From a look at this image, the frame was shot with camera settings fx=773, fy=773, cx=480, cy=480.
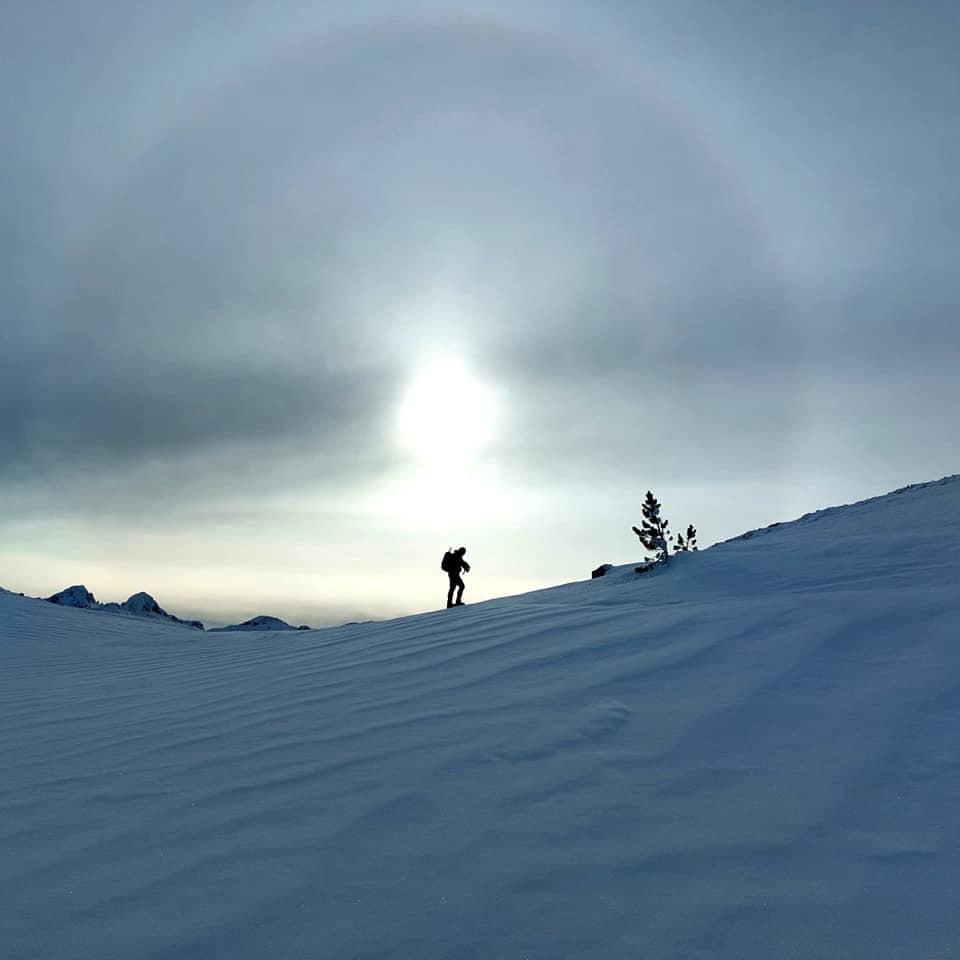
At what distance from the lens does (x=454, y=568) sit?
13516 mm

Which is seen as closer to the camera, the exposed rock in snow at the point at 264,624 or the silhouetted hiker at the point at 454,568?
the silhouetted hiker at the point at 454,568

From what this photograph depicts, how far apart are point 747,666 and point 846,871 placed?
2.16 metres

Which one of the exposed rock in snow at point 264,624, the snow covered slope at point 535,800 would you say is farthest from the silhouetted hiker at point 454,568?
the exposed rock in snow at point 264,624

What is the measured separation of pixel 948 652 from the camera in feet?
14.0

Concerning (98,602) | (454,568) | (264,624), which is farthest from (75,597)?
(454,568)

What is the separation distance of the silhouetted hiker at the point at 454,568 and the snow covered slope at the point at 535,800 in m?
7.14

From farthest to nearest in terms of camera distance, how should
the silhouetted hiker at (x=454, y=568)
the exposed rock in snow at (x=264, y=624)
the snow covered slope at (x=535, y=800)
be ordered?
the exposed rock in snow at (x=264, y=624) < the silhouetted hiker at (x=454, y=568) < the snow covered slope at (x=535, y=800)

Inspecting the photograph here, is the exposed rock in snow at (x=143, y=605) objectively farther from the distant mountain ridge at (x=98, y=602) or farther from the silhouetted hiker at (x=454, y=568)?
the silhouetted hiker at (x=454, y=568)

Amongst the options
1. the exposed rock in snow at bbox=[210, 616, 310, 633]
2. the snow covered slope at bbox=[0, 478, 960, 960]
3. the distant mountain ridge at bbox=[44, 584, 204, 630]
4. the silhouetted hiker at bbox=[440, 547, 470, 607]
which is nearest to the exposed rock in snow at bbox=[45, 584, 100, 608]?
the distant mountain ridge at bbox=[44, 584, 204, 630]

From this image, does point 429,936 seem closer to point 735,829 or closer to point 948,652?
point 735,829

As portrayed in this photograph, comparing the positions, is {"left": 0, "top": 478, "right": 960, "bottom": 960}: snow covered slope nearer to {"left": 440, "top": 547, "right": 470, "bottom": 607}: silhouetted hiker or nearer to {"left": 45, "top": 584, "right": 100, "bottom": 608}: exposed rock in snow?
{"left": 440, "top": 547, "right": 470, "bottom": 607}: silhouetted hiker

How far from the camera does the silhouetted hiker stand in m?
13.5

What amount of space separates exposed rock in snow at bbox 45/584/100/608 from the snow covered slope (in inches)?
1071

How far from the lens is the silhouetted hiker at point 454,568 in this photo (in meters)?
13.5
